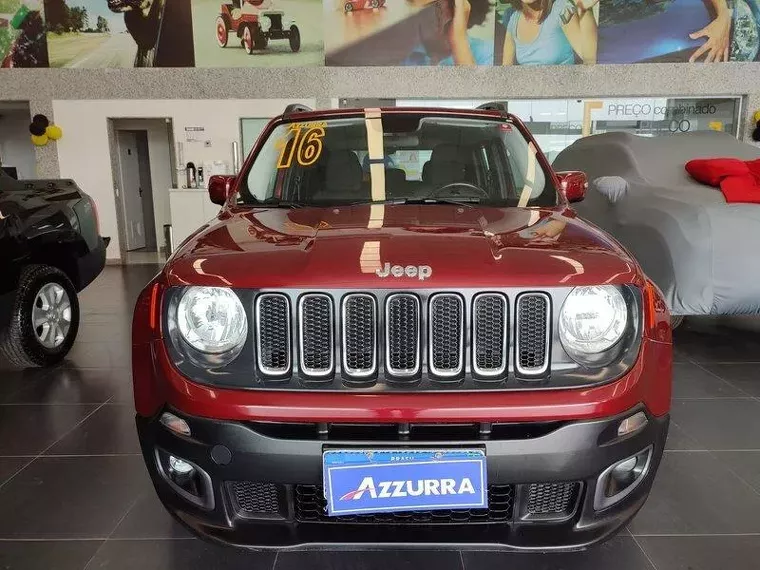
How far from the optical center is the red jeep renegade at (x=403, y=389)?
1422 millimetres

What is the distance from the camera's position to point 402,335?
1482mm

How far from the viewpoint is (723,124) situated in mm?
9055

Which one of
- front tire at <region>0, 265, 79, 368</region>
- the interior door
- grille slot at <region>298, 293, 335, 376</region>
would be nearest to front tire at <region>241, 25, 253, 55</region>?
the interior door

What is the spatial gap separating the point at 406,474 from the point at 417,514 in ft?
0.62

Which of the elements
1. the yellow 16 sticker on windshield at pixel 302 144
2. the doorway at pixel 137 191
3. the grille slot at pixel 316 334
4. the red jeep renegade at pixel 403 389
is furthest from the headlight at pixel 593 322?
the doorway at pixel 137 191

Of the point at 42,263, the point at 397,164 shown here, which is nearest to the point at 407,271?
the point at 397,164

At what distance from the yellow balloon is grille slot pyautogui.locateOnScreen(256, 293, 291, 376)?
871 cm

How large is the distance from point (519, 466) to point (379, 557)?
0.74m

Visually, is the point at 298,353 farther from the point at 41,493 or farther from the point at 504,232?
the point at 41,493

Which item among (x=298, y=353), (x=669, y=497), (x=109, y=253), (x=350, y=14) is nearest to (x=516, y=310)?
(x=298, y=353)

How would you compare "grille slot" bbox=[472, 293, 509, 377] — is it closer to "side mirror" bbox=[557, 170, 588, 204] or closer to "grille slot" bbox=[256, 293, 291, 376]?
"grille slot" bbox=[256, 293, 291, 376]

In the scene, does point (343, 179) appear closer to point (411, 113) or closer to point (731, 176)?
point (411, 113)

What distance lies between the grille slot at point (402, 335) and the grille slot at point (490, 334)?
139mm

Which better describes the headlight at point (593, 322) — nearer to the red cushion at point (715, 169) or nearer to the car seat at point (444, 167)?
the car seat at point (444, 167)
